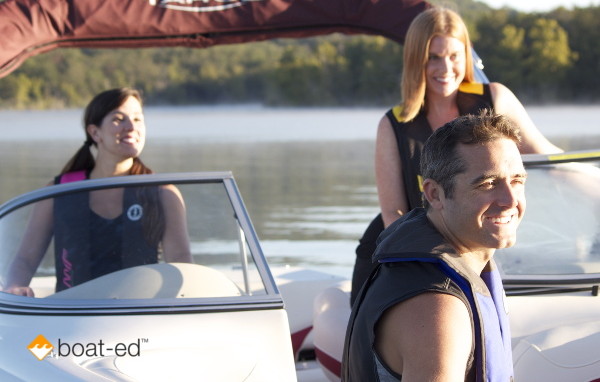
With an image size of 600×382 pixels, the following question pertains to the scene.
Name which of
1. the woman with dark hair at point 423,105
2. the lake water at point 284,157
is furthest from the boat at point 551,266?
the lake water at point 284,157

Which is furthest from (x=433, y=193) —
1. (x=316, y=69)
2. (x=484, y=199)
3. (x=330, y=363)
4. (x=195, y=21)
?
(x=316, y=69)

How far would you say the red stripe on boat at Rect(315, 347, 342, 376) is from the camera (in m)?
3.42

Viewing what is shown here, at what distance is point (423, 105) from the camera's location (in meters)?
3.48

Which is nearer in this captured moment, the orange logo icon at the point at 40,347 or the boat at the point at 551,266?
the orange logo icon at the point at 40,347

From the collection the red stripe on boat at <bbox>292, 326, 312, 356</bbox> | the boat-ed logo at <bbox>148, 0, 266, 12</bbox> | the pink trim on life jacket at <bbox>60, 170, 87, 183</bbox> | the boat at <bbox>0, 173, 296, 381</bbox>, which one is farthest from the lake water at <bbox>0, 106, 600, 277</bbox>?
the boat at <bbox>0, 173, 296, 381</bbox>

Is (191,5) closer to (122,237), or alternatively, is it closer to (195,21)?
(195,21)

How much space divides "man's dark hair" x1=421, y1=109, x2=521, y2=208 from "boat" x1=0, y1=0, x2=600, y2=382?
46.7 inches

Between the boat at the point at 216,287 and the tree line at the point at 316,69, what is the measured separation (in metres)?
35.6

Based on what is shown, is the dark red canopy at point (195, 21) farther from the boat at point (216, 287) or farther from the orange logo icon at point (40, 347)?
the orange logo icon at point (40, 347)

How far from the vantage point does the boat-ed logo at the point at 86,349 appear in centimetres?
279

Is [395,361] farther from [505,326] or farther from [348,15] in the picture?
[348,15]

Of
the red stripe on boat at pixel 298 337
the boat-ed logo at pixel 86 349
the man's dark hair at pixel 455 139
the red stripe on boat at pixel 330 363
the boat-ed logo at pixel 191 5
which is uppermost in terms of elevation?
the boat-ed logo at pixel 191 5

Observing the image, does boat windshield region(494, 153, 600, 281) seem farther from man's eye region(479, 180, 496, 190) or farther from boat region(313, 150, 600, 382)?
man's eye region(479, 180, 496, 190)

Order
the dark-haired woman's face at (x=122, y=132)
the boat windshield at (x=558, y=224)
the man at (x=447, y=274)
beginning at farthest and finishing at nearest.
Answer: the dark-haired woman's face at (x=122, y=132) → the boat windshield at (x=558, y=224) → the man at (x=447, y=274)
